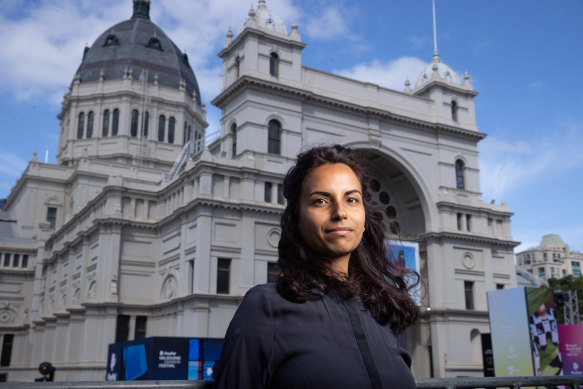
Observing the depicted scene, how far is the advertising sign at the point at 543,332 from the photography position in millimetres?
26000

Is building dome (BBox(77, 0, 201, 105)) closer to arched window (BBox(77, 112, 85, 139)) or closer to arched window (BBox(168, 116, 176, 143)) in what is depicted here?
arched window (BBox(77, 112, 85, 139))

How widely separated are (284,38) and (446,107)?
14.5m

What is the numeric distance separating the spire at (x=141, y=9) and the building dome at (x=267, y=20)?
1881 inches

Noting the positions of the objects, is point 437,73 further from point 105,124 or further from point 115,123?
point 105,124

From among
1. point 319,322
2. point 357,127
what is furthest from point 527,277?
point 319,322

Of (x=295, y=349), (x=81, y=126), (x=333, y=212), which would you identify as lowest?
(x=295, y=349)

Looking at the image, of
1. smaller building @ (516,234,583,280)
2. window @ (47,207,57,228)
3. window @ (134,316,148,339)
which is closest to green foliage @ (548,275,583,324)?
window @ (134,316,148,339)

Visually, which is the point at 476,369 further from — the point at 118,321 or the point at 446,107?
the point at 118,321

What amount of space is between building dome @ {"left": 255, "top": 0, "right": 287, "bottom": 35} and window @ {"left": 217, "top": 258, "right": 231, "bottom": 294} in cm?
1543

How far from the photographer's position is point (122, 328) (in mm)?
36062

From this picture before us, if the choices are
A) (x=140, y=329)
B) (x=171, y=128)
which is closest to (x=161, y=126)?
(x=171, y=128)

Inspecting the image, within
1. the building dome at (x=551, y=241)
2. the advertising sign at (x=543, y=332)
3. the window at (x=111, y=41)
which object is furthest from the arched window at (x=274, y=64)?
the building dome at (x=551, y=241)

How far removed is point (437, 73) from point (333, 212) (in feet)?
140

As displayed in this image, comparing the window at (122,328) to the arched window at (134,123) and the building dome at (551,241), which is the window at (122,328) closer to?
the arched window at (134,123)
